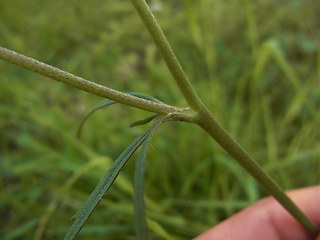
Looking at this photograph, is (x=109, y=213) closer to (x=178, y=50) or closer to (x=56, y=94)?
(x=56, y=94)

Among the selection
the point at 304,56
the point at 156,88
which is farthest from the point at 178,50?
the point at 304,56

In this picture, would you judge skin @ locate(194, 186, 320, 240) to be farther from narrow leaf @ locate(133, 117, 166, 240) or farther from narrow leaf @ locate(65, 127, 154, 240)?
narrow leaf @ locate(65, 127, 154, 240)

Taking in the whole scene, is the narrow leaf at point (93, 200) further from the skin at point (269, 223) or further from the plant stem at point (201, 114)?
the skin at point (269, 223)

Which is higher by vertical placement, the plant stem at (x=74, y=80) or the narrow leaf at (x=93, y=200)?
the plant stem at (x=74, y=80)

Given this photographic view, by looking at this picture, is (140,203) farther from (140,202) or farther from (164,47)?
(164,47)

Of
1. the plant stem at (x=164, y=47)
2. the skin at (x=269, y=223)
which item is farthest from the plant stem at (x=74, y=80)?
the skin at (x=269, y=223)
